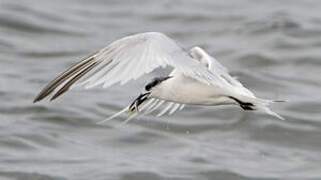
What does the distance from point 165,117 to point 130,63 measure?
4.50m

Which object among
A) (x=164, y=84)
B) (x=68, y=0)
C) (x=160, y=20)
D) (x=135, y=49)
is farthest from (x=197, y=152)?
(x=68, y=0)

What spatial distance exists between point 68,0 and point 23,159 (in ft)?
22.5

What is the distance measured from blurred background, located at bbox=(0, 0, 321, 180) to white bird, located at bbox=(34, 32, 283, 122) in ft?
6.51

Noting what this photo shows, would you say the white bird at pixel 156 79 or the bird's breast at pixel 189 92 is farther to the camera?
the bird's breast at pixel 189 92

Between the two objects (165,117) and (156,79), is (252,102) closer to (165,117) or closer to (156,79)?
(156,79)

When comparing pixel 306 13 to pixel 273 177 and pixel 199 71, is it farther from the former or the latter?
pixel 199 71

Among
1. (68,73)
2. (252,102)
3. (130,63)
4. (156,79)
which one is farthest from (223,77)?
(68,73)

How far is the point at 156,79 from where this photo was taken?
25.3 ft

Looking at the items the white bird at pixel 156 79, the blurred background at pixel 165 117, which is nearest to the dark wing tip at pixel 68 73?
the white bird at pixel 156 79

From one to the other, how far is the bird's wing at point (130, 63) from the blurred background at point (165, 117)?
8.04 ft

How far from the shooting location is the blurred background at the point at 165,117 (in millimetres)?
9828

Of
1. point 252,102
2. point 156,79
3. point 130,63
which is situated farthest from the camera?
point 156,79

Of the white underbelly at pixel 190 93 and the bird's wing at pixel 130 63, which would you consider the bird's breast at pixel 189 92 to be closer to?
the white underbelly at pixel 190 93

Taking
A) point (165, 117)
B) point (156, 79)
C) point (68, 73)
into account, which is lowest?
point (68, 73)
